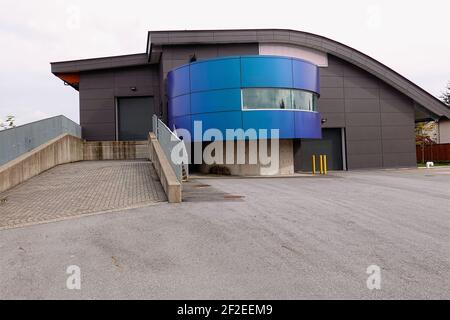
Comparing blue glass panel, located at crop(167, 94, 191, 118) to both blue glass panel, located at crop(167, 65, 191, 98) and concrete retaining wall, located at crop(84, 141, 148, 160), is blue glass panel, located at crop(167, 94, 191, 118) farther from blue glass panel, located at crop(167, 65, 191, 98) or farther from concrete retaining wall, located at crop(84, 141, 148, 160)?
concrete retaining wall, located at crop(84, 141, 148, 160)

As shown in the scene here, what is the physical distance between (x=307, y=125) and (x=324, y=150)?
21.2 feet

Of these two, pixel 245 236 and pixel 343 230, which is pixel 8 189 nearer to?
pixel 245 236

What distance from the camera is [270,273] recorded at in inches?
163

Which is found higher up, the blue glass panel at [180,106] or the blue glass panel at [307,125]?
the blue glass panel at [180,106]

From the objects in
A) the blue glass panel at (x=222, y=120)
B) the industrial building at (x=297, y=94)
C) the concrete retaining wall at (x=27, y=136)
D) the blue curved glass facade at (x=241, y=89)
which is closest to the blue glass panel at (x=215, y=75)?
the blue curved glass facade at (x=241, y=89)

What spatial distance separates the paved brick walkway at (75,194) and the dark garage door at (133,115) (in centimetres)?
1214

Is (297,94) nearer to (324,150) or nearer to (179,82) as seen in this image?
(179,82)

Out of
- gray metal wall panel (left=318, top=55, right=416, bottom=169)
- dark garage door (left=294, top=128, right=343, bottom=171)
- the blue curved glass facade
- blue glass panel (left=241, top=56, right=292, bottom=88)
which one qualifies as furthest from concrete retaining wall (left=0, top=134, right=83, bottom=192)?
gray metal wall panel (left=318, top=55, right=416, bottom=169)

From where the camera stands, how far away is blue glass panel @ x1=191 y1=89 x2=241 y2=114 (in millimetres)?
17188

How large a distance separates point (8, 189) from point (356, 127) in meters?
21.1

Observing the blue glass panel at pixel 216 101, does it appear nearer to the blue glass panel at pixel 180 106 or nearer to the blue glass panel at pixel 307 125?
the blue glass panel at pixel 180 106

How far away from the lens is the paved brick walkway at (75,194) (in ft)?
25.4

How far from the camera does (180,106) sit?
1928 cm
